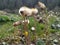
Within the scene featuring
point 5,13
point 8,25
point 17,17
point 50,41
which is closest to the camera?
point 50,41

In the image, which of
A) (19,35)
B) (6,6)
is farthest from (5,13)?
(19,35)

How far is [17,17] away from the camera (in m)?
5.12

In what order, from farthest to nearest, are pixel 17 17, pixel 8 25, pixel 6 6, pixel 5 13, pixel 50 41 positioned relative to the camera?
pixel 6 6
pixel 5 13
pixel 17 17
pixel 8 25
pixel 50 41

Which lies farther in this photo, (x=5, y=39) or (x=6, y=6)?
(x=6, y=6)

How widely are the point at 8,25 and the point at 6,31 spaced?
36cm

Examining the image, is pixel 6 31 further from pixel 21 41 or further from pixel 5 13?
pixel 5 13

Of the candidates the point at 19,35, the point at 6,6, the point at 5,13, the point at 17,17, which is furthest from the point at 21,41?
the point at 6,6

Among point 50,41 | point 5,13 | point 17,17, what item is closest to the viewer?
point 50,41

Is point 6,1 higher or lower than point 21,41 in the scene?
higher

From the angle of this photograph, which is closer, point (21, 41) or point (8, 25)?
point (21, 41)

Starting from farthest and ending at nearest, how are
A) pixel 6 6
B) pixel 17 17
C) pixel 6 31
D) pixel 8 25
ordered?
pixel 6 6 → pixel 17 17 → pixel 8 25 → pixel 6 31

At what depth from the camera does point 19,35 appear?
13.1ft

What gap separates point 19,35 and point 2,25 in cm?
86

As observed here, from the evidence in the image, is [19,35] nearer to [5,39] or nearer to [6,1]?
[5,39]
